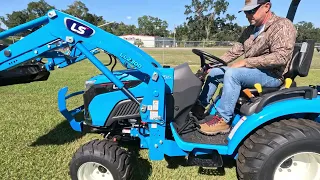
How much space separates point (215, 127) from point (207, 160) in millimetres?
379

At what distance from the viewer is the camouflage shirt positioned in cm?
293

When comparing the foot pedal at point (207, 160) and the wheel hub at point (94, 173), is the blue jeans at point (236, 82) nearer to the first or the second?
the foot pedal at point (207, 160)

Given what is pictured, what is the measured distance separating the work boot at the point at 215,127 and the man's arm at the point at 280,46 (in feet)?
2.50

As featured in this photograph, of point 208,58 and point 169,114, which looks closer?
point 169,114

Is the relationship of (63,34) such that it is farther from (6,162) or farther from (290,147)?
(290,147)

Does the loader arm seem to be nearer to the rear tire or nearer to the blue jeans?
the blue jeans

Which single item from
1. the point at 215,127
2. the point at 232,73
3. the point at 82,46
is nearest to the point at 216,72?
Result: the point at 232,73

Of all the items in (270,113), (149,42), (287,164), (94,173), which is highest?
(270,113)

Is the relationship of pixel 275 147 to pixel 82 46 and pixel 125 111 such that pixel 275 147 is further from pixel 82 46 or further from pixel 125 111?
pixel 82 46

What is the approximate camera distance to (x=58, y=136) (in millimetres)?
4562

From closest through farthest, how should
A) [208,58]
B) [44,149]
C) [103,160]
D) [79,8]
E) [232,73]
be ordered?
[103,160] → [232,73] → [208,58] → [44,149] → [79,8]

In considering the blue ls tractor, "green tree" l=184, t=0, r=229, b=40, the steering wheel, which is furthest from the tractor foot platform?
"green tree" l=184, t=0, r=229, b=40

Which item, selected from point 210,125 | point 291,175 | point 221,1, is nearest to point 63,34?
point 210,125

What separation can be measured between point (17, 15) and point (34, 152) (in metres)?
103
